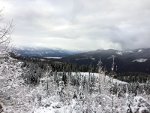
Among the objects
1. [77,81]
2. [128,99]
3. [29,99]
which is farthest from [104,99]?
[77,81]

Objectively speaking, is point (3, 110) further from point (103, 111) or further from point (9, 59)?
point (103, 111)

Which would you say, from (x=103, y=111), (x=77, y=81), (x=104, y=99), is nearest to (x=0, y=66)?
(x=103, y=111)

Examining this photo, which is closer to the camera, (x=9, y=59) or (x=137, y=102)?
(x=9, y=59)

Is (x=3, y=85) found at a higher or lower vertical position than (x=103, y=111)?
higher

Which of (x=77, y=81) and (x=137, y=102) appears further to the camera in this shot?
(x=77, y=81)

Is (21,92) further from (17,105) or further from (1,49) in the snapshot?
(1,49)

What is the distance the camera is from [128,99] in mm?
87250

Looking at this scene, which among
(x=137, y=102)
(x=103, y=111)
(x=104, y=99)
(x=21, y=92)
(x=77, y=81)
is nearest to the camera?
(x=21, y=92)

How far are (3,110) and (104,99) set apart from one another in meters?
70.2

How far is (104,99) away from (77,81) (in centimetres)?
11540

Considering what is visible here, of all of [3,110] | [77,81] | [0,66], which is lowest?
[77,81]

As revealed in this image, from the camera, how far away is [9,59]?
15992mm

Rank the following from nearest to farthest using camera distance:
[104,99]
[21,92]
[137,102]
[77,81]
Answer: [21,92]
[137,102]
[104,99]
[77,81]

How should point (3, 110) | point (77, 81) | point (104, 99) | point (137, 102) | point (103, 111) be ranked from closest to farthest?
point (3, 110) < point (103, 111) < point (137, 102) < point (104, 99) < point (77, 81)
